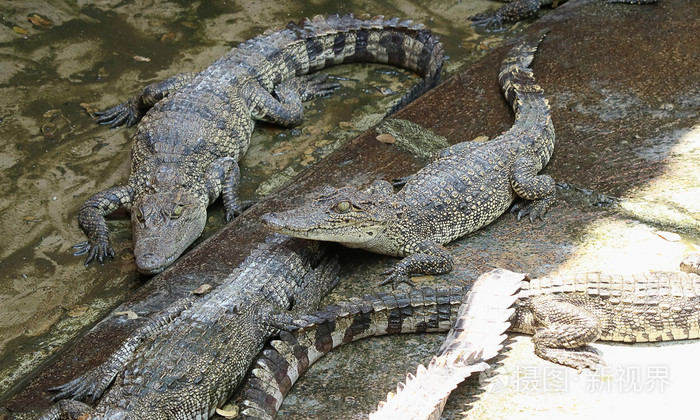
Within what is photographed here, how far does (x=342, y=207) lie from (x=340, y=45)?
3.07 m

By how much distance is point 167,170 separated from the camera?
516cm

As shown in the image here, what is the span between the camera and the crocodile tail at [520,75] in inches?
208

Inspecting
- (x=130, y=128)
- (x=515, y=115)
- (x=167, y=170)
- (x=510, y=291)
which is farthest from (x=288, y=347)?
(x=130, y=128)

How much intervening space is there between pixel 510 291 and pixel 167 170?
2.77 metres

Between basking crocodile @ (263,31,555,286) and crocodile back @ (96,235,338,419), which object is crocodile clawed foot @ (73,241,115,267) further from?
basking crocodile @ (263,31,555,286)

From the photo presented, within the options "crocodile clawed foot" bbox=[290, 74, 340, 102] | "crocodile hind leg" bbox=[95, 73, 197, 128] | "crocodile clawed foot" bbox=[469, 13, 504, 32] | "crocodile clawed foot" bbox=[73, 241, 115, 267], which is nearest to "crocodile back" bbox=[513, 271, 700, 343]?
"crocodile clawed foot" bbox=[73, 241, 115, 267]

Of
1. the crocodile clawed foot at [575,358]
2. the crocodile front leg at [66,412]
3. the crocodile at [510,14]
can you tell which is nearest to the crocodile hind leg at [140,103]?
the crocodile at [510,14]

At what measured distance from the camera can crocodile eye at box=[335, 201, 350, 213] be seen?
3.97 metres

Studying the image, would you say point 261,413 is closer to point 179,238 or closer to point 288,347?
point 288,347

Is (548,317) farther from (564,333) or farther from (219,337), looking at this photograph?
(219,337)

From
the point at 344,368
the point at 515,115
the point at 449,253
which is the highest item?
the point at 515,115

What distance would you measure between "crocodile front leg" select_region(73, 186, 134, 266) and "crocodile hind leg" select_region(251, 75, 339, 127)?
4.44 feet

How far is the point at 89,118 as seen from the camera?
6.11 metres

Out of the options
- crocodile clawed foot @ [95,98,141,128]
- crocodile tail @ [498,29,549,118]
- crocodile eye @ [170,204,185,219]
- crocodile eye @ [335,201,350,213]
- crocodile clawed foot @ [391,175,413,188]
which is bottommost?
crocodile eye @ [170,204,185,219]
